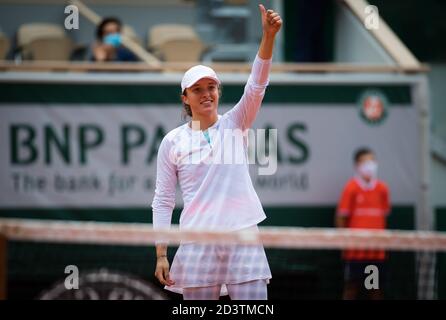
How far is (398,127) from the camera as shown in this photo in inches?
362

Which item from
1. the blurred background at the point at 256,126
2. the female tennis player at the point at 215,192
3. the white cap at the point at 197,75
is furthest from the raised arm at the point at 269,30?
the blurred background at the point at 256,126

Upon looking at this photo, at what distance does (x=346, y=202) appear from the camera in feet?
28.8

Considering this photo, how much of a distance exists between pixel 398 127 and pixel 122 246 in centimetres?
288

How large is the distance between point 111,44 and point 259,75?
458 cm

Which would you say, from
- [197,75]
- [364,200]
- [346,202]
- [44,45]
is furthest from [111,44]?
[197,75]

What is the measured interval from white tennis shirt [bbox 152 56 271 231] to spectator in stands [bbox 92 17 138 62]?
4.30 metres

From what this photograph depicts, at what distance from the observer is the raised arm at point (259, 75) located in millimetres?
4816

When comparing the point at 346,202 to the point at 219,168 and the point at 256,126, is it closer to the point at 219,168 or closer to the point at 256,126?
the point at 256,126

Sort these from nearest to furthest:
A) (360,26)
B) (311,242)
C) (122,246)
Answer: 1. (311,242)
2. (122,246)
3. (360,26)

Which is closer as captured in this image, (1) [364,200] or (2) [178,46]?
(1) [364,200]

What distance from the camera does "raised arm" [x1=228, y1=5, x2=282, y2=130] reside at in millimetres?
4816

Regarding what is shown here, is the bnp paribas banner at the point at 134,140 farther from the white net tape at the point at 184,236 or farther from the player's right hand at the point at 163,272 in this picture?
the white net tape at the point at 184,236
